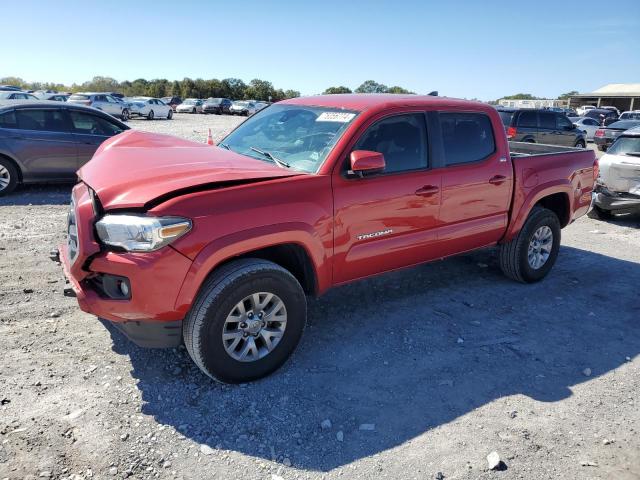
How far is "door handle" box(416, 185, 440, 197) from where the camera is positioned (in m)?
4.21

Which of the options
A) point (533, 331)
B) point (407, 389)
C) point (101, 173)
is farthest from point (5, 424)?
point (533, 331)

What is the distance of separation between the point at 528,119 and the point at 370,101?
43.3ft

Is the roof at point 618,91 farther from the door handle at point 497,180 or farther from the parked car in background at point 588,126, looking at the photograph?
the door handle at point 497,180

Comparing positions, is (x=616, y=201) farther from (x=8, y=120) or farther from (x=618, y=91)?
(x=618, y=91)

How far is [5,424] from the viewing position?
2934 mm

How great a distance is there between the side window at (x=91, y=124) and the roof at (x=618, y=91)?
67471 millimetres

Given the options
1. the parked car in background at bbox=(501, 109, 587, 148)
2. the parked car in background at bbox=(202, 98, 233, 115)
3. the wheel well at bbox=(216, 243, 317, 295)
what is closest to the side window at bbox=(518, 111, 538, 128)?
the parked car in background at bbox=(501, 109, 587, 148)

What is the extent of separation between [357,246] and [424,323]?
1.11 meters

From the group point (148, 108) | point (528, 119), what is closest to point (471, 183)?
point (528, 119)

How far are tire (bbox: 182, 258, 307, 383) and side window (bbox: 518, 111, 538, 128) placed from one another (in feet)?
45.7

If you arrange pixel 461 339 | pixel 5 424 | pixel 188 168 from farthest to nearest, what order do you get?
pixel 461 339
pixel 188 168
pixel 5 424

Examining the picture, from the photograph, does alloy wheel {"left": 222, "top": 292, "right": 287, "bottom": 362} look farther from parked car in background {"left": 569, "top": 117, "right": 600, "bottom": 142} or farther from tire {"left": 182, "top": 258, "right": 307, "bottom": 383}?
parked car in background {"left": 569, "top": 117, "right": 600, "bottom": 142}

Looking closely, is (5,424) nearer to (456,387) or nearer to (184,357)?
(184,357)

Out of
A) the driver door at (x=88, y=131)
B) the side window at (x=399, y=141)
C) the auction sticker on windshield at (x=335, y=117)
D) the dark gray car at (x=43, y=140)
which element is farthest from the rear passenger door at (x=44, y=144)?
the side window at (x=399, y=141)
